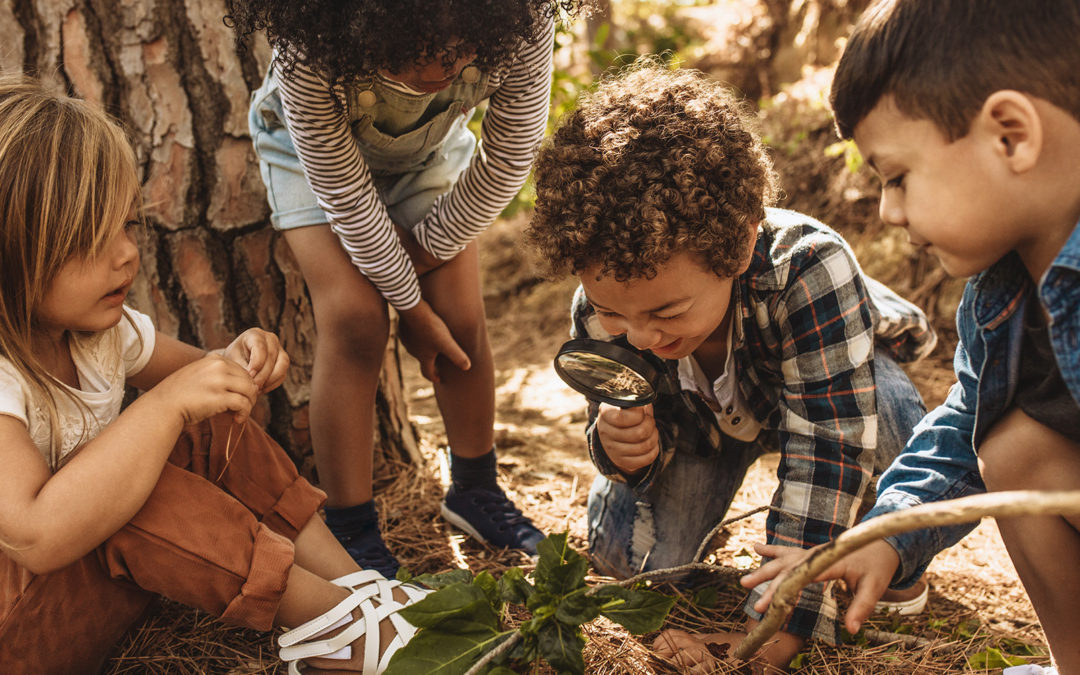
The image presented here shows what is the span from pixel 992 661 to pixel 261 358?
162cm

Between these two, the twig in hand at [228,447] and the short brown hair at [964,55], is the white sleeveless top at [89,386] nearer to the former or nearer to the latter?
the twig in hand at [228,447]

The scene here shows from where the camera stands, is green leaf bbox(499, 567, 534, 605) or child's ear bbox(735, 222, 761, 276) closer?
green leaf bbox(499, 567, 534, 605)

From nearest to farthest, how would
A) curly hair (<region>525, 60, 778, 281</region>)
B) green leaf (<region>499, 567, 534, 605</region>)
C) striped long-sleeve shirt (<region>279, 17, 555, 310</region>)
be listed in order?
green leaf (<region>499, 567, 534, 605</region>) → curly hair (<region>525, 60, 778, 281</region>) → striped long-sleeve shirt (<region>279, 17, 555, 310</region>)

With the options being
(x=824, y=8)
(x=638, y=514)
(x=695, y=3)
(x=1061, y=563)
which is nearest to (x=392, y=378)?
(x=638, y=514)

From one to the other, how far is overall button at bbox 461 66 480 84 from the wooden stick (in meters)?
1.32

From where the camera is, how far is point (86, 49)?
2.28 meters

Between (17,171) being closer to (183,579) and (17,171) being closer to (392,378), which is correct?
(183,579)

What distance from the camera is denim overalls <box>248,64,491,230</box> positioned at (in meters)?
2.00

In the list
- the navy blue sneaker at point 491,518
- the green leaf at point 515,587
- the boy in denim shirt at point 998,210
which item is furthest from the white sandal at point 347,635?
the boy in denim shirt at point 998,210

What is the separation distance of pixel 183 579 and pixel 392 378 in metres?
1.20

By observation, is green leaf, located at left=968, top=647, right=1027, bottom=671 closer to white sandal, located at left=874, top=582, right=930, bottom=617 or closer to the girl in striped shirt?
white sandal, located at left=874, top=582, right=930, bottom=617

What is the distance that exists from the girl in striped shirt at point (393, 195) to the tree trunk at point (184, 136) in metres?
0.24

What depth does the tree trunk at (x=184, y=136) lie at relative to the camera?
7.44 ft

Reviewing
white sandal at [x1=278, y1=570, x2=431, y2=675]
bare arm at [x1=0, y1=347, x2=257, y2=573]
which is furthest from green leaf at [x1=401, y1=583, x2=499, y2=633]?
bare arm at [x1=0, y1=347, x2=257, y2=573]
